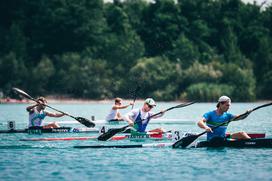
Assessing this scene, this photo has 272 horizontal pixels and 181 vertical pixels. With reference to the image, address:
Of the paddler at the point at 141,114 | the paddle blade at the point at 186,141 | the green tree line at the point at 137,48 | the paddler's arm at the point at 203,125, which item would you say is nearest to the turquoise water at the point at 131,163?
the paddle blade at the point at 186,141

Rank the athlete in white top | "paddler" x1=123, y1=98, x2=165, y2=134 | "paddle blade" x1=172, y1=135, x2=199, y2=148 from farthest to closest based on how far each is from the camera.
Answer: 1. the athlete in white top
2. "paddler" x1=123, y1=98, x2=165, y2=134
3. "paddle blade" x1=172, y1=135, x2=199, y2=148

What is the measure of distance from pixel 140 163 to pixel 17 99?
77.8 m

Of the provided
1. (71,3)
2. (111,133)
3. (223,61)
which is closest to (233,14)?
(223,61)

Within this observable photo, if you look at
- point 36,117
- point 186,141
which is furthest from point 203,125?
point 36,117

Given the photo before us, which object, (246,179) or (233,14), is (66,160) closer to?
(246,179)

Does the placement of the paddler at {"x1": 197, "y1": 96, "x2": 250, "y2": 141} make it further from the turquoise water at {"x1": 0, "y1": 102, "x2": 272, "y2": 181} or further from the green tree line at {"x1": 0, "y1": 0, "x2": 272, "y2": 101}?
the green tree line at {"x1": 0, "y1": 0, "x2": 272, "y2": 101}

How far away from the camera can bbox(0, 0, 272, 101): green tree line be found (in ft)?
300

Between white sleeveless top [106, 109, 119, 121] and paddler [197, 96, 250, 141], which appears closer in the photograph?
paddler [197, 96, 250, 141]

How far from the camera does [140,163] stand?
68.1 ft

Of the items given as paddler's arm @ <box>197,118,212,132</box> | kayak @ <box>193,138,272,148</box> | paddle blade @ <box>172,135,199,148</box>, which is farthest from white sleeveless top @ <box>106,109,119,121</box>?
paddler's arm @ <box>197,118,212,132</box>

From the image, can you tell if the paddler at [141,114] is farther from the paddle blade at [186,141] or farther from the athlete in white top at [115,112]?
the athlete in white top at [115,112]

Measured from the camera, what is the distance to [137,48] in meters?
101

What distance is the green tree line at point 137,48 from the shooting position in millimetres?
91438

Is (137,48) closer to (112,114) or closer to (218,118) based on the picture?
(112,114)
